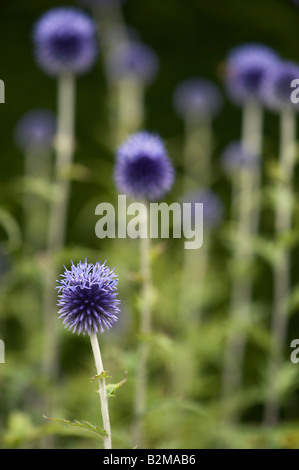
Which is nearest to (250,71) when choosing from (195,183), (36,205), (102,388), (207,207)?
(195,183)

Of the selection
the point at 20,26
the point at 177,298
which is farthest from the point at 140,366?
the point at 20,26

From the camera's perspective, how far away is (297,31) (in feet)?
14.8

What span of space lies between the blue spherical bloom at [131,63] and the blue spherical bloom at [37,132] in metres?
0.49

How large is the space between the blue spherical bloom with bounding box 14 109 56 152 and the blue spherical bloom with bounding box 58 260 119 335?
2024 millimetres

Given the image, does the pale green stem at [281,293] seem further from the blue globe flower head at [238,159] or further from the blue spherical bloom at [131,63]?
Answer: the blue spherical bloom at [131,63]

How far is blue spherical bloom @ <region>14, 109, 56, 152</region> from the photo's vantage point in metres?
3.18

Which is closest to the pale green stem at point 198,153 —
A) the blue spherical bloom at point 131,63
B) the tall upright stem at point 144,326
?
the blue spherical bloom at point 131,63

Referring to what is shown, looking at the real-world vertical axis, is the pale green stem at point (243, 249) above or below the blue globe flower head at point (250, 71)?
below

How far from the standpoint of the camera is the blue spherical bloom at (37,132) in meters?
3.18

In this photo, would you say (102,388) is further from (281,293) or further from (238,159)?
(238,159)

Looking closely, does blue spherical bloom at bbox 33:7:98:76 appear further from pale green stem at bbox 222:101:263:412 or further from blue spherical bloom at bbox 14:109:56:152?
pale green stem at bbox 222:101:263:412

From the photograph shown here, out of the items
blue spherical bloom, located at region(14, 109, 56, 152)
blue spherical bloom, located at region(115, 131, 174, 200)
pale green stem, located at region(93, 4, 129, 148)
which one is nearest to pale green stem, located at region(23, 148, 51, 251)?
blue spherical bloom, located at region(14, 109, 56, 152)

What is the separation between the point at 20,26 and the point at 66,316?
4143 mm

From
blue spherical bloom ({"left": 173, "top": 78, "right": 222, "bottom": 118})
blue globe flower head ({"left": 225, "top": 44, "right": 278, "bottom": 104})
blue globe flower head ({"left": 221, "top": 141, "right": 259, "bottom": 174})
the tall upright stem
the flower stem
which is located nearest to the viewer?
the flower stem
